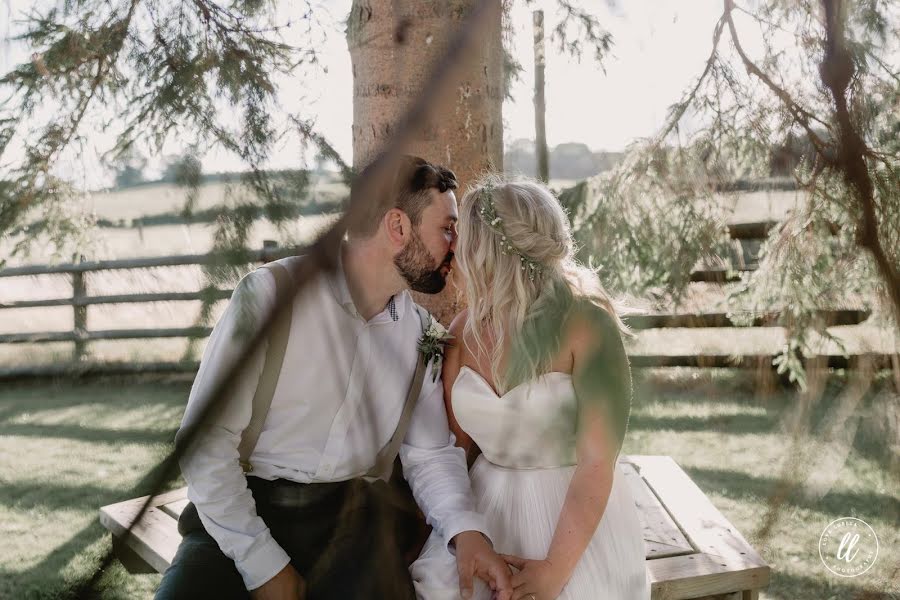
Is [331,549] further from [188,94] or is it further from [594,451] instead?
[188,94]

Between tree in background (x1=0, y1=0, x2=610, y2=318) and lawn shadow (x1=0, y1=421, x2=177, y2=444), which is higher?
tree in background (x1=0, y1=0, x2=610, y2=318)

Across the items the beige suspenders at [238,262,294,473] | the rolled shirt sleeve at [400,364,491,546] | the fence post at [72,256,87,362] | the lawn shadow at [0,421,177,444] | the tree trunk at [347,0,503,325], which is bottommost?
the rolled shirt sleeve at [400,364,491,546]

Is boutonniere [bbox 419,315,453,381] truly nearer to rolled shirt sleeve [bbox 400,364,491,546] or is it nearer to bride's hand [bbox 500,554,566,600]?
rolled shirt sleeve [bbox 400,364,491,546]

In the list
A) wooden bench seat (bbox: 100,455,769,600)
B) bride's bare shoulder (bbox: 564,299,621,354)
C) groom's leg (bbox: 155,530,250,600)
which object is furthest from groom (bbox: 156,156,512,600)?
bride's bare shoulder (bbox: 564,299,621,354)

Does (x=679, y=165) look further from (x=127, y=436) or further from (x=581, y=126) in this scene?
(x=127, y=436)

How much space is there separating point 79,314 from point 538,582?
150 cm

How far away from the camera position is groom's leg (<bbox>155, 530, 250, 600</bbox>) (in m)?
1.59

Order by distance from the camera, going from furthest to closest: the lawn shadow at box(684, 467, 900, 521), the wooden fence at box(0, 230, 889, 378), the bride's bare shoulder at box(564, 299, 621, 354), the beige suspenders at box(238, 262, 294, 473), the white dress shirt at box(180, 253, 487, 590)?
the bride's bare shoulder at box(564, 299, 621, 354) → the white dress shirt at box(180, 253, 487, 590) → the beige suspenders at box(238, 262, 294, 473) → the lawn shadow at box(684, 467, 900, 521) → the wooden fence at box(0, 230, 889, 378)

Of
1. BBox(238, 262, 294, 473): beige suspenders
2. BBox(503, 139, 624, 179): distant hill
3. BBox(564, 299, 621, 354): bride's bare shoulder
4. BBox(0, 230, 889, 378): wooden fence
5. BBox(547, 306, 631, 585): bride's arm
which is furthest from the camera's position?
BBox(564, 299, 621, 354): bride's bare shoulder

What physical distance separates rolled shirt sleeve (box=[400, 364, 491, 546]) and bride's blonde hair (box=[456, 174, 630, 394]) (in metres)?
0.22

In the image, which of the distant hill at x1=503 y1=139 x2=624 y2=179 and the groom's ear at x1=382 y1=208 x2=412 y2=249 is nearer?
the distant hill at x1=503 y1=139 x2=624 y2=179

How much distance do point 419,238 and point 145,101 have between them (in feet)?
4.22

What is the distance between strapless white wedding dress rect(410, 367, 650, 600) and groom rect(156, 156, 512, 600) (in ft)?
0.24

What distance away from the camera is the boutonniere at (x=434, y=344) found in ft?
6.51
